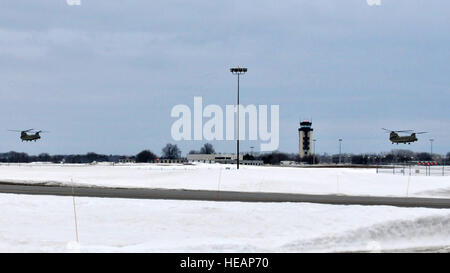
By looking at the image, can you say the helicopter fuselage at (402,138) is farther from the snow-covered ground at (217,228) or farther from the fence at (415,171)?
the snow-covered ground at (217,228)

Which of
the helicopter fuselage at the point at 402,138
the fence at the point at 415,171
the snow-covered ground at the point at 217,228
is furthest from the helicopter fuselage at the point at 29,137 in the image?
the snow-covered ground at the point at 217,228

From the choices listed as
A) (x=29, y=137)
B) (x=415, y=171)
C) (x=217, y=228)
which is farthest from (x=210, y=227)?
(x=29, y=137)

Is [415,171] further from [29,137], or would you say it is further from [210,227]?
[29,137]

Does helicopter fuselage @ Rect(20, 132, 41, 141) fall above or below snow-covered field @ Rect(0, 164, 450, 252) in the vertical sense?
above

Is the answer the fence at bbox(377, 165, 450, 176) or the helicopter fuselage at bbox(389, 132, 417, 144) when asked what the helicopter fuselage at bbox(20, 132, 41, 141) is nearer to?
the fence at bbox(377, 165, 450, 176)

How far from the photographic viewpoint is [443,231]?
1936 cm

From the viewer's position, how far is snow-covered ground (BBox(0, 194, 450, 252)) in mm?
16734

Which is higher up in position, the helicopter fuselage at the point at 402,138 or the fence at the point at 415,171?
the helicopter fuselage at the point at 402,138

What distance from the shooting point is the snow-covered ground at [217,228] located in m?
16.7

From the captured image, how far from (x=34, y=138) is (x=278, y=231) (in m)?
85.5

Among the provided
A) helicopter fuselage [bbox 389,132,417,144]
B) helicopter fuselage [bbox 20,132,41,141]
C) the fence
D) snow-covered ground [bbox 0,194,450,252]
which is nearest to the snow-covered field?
snow-covered ground [bbox 0,194,450,252]

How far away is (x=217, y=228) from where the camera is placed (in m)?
20.0
